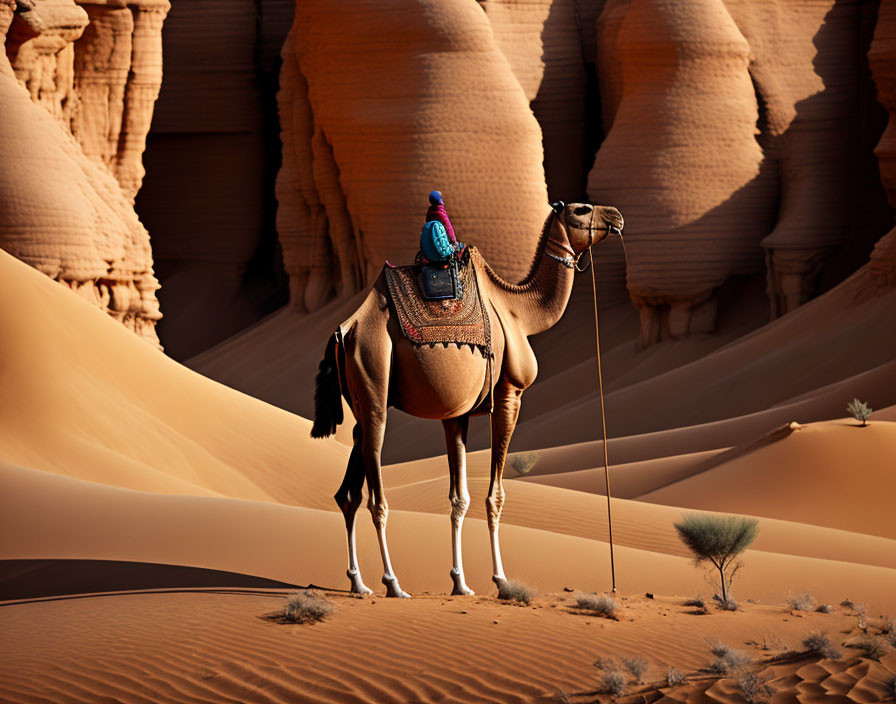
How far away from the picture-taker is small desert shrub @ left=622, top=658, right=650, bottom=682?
6711 mm

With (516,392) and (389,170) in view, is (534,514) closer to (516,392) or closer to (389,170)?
(516,392)

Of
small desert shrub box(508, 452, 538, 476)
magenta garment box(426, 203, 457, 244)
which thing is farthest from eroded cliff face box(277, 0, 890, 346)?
magenta garment box(426, 203, 457, 244)

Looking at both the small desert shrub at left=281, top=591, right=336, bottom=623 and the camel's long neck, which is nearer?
the small desert shrub at left=281, top=591, right=336, bottom=623

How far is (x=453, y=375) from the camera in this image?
28.1ft

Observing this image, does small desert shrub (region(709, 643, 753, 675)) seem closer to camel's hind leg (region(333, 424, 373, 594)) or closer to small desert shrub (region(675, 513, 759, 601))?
camel's hind leg (region(333, 424, 373, 594))

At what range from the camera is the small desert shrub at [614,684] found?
21.2ft

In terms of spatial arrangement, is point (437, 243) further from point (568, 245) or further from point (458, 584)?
point (458, 584)

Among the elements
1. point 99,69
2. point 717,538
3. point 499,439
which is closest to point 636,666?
point 499,439

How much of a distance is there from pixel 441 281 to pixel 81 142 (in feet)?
65.7

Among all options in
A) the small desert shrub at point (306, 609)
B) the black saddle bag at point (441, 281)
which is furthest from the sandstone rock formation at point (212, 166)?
the small desert shrub at point (306, 609)

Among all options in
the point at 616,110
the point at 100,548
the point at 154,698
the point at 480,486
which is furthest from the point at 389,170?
the point at 154,698

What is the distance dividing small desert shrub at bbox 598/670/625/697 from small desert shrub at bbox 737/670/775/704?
559 millimetres

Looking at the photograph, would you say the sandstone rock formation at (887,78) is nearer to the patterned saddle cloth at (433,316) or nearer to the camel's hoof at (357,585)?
the patterned saddle cloth at (433,316)

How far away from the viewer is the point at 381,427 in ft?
27.9
